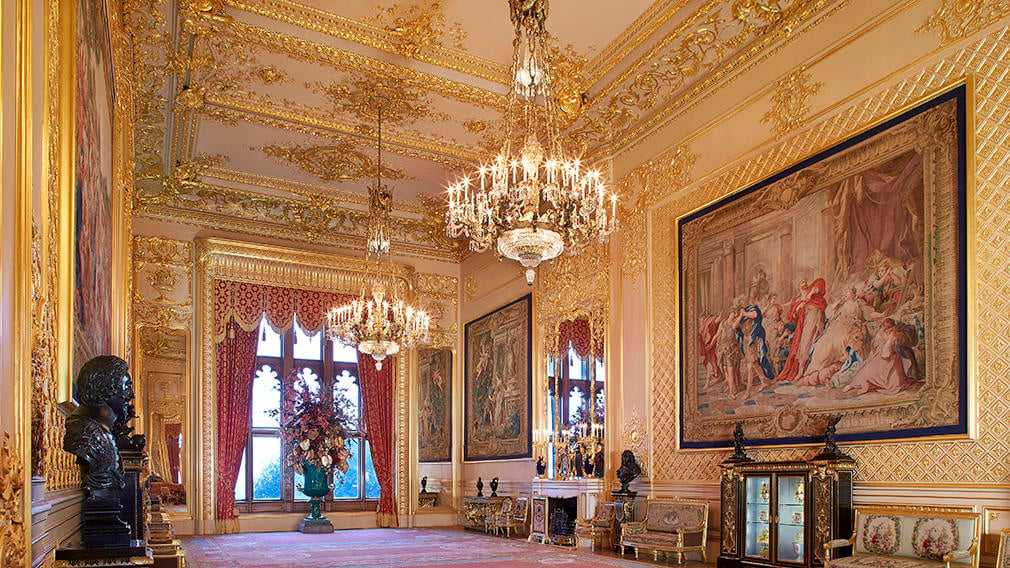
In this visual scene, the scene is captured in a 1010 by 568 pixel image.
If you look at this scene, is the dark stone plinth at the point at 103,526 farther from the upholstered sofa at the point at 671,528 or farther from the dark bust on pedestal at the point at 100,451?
the upholstered sofa at the point at 671,528

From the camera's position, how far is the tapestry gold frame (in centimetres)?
1301

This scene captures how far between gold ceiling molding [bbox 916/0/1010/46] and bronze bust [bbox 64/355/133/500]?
6370 millimetres

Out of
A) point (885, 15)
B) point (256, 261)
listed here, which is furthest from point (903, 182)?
point (256, 261)

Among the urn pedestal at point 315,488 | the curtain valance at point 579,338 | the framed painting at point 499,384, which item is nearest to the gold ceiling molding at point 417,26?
the curtain valance at point 579,338

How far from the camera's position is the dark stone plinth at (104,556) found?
3.56 meters

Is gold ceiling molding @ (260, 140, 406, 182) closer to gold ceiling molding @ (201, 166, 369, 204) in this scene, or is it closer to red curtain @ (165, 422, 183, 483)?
gold ceiling molding @ (201, 166, 369, 204)

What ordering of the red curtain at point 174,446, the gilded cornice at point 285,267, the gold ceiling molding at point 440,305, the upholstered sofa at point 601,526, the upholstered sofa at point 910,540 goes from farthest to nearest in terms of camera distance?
the gold ceiling molding at point 440,305, the gilded cornice at point 285,267, the red curtain at point 174,446, the upholstered sofa at point 601,526, the upholstered sofa at point 910,540

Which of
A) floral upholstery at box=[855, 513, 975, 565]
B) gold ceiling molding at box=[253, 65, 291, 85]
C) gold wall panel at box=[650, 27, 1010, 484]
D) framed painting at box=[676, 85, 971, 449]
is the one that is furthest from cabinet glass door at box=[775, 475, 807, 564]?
gold ceiling molding at box=[253, 65, 291, 85]

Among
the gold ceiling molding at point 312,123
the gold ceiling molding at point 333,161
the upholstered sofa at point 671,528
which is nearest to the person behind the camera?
the upholstered sofa at point 671,528

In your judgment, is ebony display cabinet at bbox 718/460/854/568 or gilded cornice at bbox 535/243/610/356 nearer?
ebony display cabinet at bbox 718/460/854/568

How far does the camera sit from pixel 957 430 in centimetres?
609

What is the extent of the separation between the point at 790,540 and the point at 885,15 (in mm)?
4614

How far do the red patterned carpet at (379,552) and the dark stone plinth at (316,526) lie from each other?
38 centimetres

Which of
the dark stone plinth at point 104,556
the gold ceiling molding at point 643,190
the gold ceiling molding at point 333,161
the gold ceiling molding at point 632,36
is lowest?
the dark stone plinth at point 104,556
